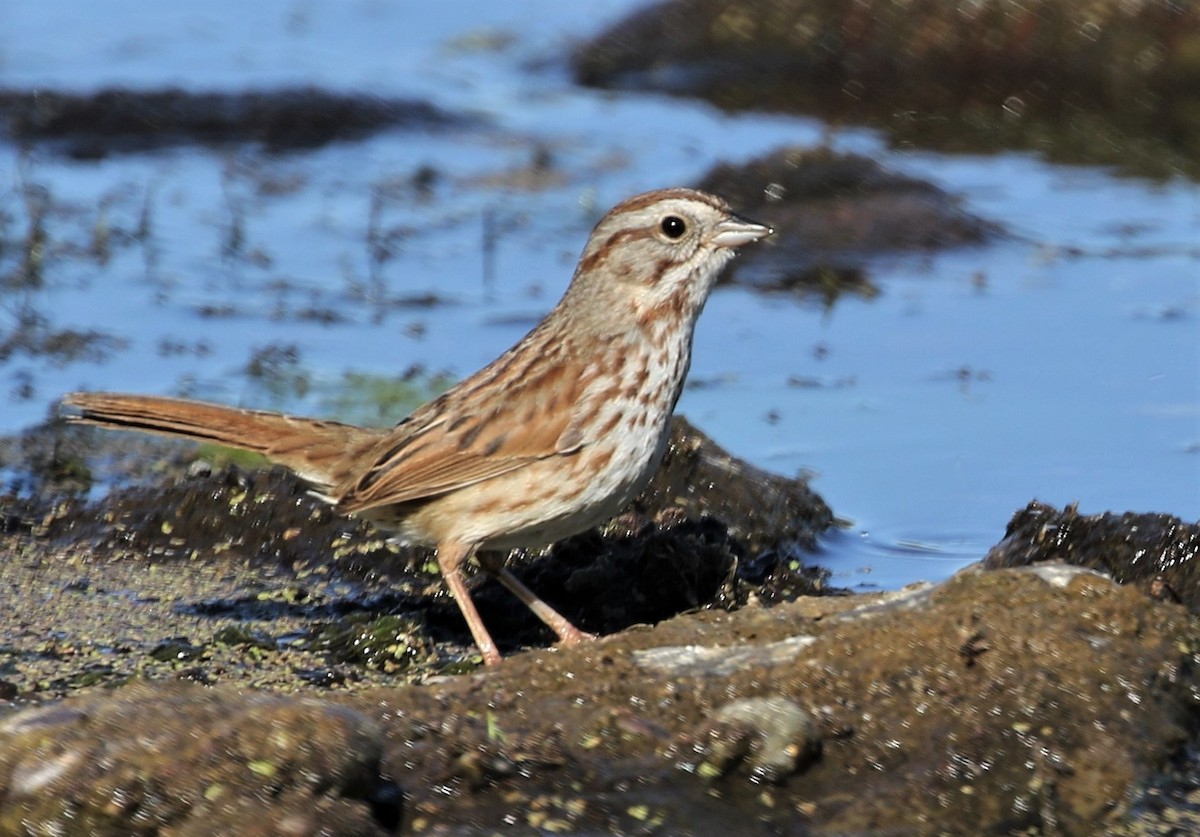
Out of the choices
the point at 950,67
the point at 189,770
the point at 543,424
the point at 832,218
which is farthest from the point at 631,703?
the point at 950,67

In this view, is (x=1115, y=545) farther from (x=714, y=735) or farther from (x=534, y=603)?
(x=714, y=735)

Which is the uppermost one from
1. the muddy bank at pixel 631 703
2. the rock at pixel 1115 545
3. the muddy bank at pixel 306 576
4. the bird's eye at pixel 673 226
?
the bird's eye at pixel 673 226

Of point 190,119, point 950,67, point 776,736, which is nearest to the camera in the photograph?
point 776,736

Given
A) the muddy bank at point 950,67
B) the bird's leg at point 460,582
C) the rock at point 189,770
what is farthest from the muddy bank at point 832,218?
the rock at point 189,770

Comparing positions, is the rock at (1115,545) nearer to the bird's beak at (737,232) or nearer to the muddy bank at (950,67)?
the bird's beak at (737,232)

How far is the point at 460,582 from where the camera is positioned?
18.9 feet

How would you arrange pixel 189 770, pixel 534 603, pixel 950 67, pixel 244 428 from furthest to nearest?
pixel 950 67, pixel 244 428, pixel 534 603, pixel 189 770

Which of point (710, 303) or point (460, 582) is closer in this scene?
point (460, 582)

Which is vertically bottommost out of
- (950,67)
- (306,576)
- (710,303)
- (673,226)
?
(306,576)

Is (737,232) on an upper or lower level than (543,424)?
upper

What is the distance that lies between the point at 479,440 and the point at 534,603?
1.73ft

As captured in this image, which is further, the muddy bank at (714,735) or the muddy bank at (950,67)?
the muddy bank at (950,67)

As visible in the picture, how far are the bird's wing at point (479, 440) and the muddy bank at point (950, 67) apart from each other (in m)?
7.56

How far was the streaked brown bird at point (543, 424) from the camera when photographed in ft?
18.3
